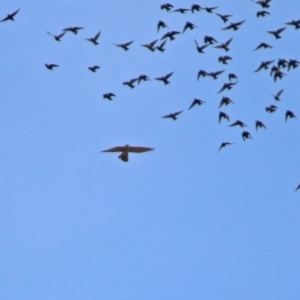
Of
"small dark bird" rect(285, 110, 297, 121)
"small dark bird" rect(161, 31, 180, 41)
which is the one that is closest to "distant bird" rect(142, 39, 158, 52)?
"small dark bird" rect(161, 31, 180, 41)

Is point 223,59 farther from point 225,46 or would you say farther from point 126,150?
point 126,150

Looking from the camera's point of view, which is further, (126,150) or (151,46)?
(151,46)

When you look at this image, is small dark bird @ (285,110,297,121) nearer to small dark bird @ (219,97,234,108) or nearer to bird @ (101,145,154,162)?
small dark bird @ (219,97,234,108)

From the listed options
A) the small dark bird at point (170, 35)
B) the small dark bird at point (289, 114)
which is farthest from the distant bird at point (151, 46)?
the small dark bird at point (289, 114)

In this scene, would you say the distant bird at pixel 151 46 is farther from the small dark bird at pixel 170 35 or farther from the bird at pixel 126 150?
the bird at pixel 126 150

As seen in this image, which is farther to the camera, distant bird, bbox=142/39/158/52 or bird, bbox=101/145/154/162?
distant bird, bbox=142/39/158/52

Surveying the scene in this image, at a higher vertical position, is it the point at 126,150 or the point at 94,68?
the point at 126,150

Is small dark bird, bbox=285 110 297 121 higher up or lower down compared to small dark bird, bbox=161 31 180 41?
lower down

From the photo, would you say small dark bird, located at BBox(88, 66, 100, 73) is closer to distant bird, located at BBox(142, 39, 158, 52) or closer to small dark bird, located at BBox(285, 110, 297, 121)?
distant bird, located at BBox(142, 39, 158, 52)

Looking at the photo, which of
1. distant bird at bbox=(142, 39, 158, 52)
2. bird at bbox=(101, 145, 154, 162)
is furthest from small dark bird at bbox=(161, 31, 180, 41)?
bird at bbox=(101, 145, 154, 162)

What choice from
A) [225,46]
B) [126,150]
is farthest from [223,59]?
[126,150]

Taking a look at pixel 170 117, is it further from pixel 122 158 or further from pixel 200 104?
pixel 122 158

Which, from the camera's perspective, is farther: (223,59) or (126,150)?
(223,59)

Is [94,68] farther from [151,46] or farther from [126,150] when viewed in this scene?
[126,150]
